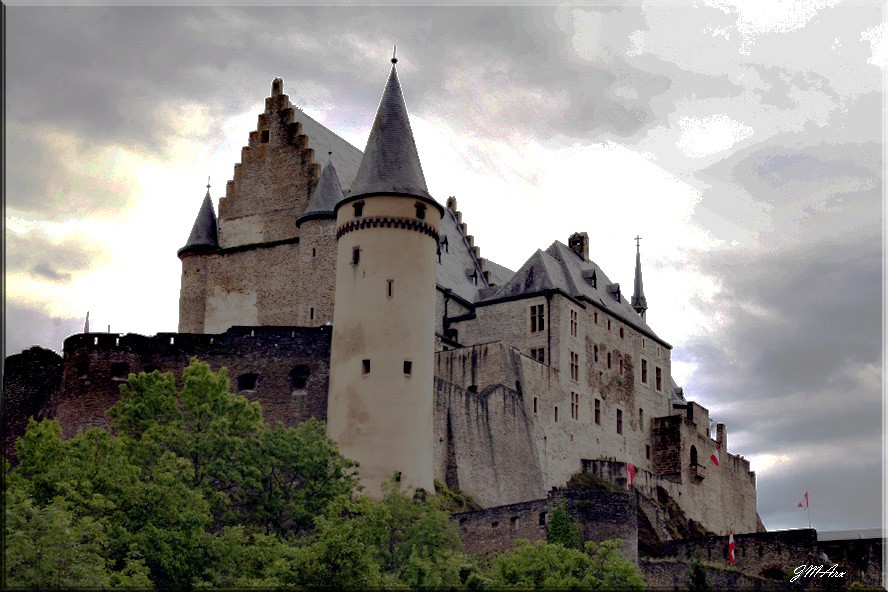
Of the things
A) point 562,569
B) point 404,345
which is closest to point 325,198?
point 404,345

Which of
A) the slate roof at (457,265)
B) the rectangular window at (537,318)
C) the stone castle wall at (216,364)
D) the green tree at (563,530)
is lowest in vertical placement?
the green tree at (563,530)

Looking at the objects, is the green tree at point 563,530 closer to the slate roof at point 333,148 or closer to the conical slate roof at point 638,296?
the slate roof at point 333,148

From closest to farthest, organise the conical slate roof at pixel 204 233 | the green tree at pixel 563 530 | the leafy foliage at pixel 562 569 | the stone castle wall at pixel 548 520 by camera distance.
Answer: the leafy foliage at pixel 562 569, the green tree at pixel 563 530, the stone castle wall at pixel 548 520, the conical slate roof at pixel 204 233

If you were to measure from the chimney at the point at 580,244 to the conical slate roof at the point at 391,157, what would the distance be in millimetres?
22004

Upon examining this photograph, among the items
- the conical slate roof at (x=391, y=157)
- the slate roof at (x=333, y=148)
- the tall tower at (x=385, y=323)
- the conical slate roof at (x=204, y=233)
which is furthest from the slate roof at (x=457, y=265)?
the tall tower at (x=385, y=323)

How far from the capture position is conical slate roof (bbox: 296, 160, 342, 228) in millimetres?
67688

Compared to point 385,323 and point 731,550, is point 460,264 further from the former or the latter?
point 731,550

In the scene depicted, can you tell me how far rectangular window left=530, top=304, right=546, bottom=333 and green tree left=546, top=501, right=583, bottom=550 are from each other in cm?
2002

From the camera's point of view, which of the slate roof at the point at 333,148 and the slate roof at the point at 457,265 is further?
the slate roof at the point at 457,265

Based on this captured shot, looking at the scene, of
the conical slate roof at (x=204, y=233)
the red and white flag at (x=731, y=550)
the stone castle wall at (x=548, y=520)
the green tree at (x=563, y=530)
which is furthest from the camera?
the conical slate roof at (x=204, y=233)

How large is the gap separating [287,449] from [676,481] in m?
30.9

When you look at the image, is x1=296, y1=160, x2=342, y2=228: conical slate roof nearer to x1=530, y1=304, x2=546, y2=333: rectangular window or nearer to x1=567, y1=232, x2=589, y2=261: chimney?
x1=530, y1=304, x2=546, y2=333: rectangular window

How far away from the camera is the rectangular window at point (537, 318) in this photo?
241 ft

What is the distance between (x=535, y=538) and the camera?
2141 inches
